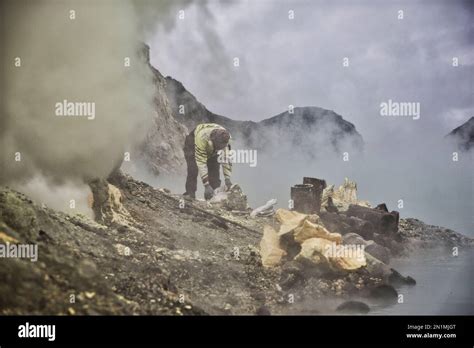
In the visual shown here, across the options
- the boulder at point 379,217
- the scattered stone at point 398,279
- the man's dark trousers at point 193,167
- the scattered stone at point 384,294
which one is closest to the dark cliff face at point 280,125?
the man's dark trousers at point 193,167

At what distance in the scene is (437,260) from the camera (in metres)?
7.31

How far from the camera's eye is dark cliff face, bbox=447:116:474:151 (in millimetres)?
7309

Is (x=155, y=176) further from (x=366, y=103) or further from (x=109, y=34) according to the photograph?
(x=366, y=103)

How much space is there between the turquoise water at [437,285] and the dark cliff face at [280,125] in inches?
72.3

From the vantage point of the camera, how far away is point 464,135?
7.37 m

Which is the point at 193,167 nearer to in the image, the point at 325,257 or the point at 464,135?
the point at 325,257

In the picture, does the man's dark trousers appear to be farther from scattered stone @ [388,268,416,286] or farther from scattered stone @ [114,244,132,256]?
scattered stone @ [388,268,416,286]

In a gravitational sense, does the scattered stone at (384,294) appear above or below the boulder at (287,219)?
below

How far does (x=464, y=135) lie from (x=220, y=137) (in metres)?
3.48

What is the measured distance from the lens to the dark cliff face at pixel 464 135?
731cm

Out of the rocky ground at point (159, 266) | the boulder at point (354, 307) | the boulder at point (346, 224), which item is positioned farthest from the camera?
the boulder at point (346, 224)

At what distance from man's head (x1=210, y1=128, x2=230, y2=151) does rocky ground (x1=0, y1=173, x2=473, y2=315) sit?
0.89 m

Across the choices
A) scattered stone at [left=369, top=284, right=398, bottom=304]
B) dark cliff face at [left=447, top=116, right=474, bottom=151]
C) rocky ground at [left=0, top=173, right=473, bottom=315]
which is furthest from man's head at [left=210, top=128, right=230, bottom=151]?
dark cliff face at [left=447, top=116, right=474, bottom=151]

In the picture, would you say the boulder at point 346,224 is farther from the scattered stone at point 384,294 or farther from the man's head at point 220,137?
the man's head at point 220,137
